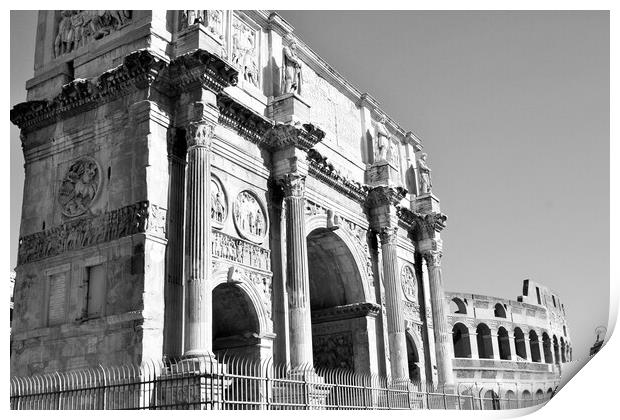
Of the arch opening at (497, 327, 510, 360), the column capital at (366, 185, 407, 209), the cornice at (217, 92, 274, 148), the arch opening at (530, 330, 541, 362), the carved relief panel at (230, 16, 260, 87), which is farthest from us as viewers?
the arch opening at (530, 330, 541, 362)

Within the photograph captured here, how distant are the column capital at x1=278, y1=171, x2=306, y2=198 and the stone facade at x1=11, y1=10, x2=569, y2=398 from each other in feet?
0.10

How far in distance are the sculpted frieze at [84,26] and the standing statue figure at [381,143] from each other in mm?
9958

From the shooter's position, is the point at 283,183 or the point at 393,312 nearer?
the point at 283,183

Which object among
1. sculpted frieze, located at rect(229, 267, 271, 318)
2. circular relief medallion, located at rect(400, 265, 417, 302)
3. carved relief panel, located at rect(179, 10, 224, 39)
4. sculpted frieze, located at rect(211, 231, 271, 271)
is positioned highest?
carved relief panel, located at rect(179, 10, 224, 39)

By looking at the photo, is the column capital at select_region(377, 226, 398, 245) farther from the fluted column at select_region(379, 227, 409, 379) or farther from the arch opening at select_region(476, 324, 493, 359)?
the arch opening at select_region(476, 324, 493, 359)

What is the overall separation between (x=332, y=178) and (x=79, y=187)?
7.61 m

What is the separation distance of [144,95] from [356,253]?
8.86m

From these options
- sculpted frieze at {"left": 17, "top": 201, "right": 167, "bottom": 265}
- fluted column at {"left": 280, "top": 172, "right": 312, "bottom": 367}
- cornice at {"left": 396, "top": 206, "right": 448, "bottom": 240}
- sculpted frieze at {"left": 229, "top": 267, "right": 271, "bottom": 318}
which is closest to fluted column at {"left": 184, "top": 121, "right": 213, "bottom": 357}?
sculpted frieze at {"left": 17, "top": 201, "right": 167, "bottom": 265}

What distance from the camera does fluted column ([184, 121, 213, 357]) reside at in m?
12.0

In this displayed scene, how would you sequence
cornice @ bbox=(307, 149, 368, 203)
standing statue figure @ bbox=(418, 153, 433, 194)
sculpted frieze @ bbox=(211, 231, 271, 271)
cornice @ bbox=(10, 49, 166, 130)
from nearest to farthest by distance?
cornice @ bbox=(10, 49, 166, 130) → sculpted frieze @ bbox=(211, 231, 271, 271) → cornice @ bbox=(307, 149, 368, 203) → standing statue figure @ bbox=(418, 153, 433, 194)

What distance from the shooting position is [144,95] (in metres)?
13.2

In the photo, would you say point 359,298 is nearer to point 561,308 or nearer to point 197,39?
point 197,39

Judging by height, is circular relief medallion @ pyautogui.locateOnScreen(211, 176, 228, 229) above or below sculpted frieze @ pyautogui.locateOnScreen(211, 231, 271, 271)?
above
